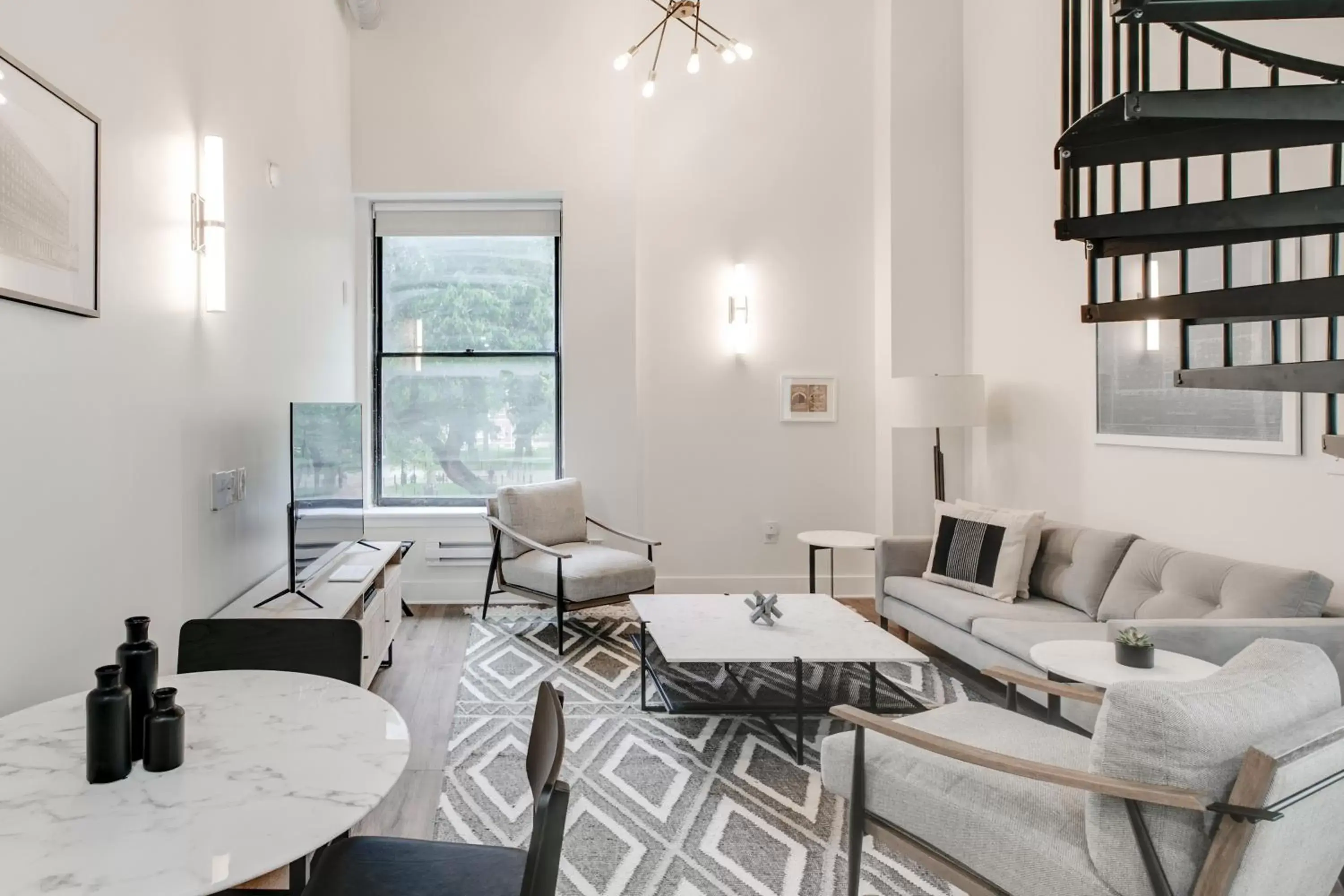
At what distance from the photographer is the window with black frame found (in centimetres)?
516

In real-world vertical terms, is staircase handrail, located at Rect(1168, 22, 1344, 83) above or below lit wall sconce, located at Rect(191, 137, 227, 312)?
above

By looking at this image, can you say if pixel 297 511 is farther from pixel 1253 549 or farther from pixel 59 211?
pixel 1253 549

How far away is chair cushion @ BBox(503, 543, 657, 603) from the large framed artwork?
8.24 feet

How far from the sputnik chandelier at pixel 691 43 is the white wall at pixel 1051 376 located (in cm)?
160

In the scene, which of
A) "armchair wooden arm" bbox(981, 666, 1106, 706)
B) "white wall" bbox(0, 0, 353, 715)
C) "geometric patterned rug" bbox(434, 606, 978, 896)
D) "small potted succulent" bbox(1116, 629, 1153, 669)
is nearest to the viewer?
"white wall" bbox(0, 0, 353, 715)

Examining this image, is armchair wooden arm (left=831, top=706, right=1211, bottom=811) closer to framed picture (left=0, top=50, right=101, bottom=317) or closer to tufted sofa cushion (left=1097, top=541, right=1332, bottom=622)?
tufted sofa cushion (left=1097, top=541, right=1332, bottom=622)

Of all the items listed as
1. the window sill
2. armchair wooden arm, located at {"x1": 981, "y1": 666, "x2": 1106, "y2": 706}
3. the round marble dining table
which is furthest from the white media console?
armchair wooden arm, located at {"x1": 981, "y1": 666, "x2": 1106, "y2": 706}

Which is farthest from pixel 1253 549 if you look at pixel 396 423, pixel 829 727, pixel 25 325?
pixel 396 423

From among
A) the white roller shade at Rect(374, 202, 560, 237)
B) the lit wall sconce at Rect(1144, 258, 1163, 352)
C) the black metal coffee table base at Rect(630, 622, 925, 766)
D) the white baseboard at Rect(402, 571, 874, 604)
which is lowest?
the black metal coffee table base at Rect(630, 622, 925, 766)

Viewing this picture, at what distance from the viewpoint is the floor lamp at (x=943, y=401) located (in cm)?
421

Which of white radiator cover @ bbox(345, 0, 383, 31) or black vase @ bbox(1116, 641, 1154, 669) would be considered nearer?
black vase @ bbox(1116, 641, 1154, 669)

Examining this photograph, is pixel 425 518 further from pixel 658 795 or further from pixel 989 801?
pixel 989 801

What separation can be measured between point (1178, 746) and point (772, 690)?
7.11 feet

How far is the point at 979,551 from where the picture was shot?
3.62m
